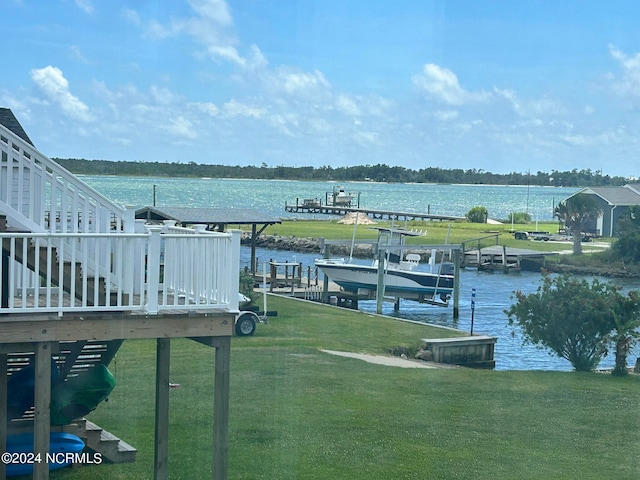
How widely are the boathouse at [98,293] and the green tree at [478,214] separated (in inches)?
181

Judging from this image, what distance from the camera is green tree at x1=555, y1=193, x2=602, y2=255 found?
25.3ft

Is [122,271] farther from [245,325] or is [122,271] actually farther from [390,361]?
[245,325]

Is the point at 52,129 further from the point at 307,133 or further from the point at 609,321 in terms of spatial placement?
the point at 609,321

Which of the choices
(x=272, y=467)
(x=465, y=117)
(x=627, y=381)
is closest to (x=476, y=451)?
(x=272, y=467)

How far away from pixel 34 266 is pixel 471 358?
5.06m

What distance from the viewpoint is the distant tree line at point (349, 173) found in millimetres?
8180

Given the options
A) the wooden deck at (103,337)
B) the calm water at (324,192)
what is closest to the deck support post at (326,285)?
the calm water at (324,192)

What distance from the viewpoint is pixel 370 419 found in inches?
244

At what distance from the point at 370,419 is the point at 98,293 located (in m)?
2.56

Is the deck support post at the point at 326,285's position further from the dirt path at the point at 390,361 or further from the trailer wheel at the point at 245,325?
the dirt path at the point at 390,361

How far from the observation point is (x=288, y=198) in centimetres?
952

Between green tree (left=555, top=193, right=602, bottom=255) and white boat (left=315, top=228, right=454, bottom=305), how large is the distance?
147 inches

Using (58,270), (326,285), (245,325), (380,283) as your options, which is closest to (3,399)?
(58,270)

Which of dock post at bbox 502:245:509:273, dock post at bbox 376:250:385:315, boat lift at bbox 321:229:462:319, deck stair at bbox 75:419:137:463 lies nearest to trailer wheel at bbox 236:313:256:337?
boat lift at bbox 321:229:462:319
